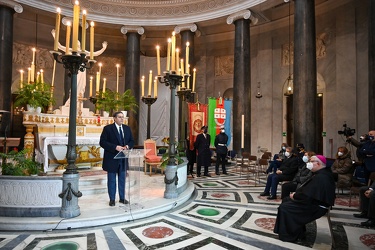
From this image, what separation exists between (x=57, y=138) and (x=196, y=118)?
244 inches

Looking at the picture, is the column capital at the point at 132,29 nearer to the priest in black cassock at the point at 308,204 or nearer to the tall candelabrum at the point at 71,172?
the tall candelabrum at the point at 71,172

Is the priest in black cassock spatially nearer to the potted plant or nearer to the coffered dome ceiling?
the potted plant

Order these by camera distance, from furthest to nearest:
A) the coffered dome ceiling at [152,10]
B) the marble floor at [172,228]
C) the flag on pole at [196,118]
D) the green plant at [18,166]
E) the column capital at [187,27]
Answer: the column capital at [187,27]
the coffered dome ceiling at [152,10]
the flag on pole at [196,118]
the green plant at [18,166]
the marble floor at [172,228]

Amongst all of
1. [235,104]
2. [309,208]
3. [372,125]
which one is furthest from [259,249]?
[235,104]

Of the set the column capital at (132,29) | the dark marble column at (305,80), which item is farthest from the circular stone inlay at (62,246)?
the column capital at (132,29)

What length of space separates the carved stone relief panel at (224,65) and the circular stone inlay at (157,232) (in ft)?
45.5

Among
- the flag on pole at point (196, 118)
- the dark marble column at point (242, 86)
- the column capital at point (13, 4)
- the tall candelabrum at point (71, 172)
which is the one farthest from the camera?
the dark marble column at point (242, 86)

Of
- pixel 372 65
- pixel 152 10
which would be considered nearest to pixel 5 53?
pixel 152 10

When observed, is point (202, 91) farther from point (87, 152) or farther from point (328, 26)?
point (87, 152)

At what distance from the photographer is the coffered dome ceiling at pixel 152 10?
1336 centimetres

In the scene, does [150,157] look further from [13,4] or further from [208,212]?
[13,4]

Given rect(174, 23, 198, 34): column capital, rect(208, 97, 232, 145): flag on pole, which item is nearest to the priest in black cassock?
rect(208, 97, 232, 145): flag on pole

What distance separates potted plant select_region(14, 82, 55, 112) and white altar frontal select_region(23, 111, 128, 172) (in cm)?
26

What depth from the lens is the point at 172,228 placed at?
13.0ft
